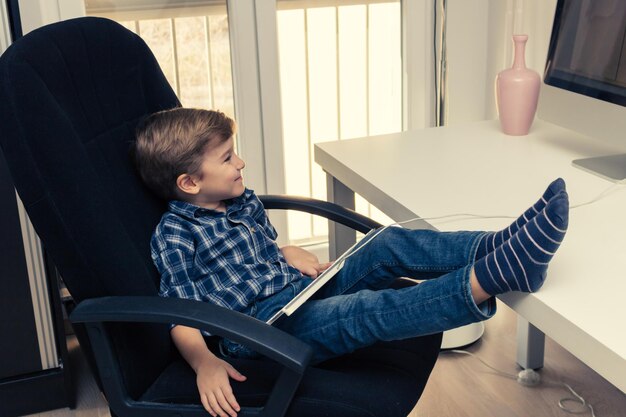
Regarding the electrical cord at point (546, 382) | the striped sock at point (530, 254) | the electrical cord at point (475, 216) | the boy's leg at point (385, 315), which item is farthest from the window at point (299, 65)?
the striped sock at point (530, 254)

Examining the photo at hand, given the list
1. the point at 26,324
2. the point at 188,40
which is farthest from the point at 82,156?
the point at 188,40

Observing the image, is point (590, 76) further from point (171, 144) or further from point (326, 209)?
point (171, 144)

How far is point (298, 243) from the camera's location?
9.15ft

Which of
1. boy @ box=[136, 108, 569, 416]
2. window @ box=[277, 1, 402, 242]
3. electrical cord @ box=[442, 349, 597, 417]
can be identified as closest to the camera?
boy @ box=[136, 108, 569, 416]

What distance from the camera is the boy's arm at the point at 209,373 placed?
1.19 m

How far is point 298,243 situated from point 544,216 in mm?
1745

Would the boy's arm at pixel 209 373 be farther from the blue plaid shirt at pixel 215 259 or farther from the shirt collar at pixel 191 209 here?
the shirt collar at pixel 191 209

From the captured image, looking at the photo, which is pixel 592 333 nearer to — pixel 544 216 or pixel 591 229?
pixel 544 216

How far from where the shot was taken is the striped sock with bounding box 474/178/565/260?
1173 mm

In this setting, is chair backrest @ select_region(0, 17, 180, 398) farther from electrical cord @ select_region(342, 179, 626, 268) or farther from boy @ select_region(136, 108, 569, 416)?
electrical cord @ select_region(342, 179, 626, 268)

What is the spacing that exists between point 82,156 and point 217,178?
301 millimetres

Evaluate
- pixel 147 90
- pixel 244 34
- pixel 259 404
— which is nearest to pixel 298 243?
pixel 244 34

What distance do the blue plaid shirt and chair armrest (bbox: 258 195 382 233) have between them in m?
0.10

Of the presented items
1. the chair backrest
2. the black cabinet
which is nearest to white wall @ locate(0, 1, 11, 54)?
the black cabinet
